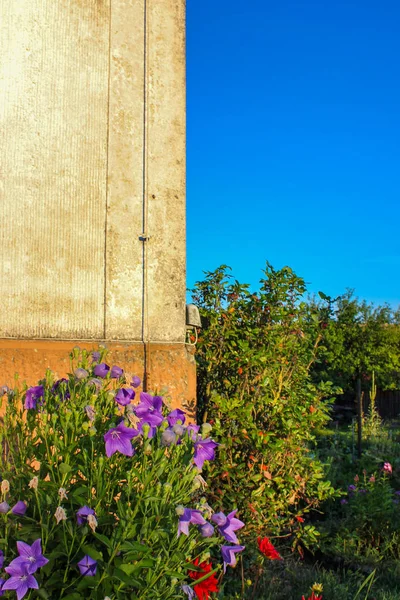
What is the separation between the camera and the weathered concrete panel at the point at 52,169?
3.62 metres

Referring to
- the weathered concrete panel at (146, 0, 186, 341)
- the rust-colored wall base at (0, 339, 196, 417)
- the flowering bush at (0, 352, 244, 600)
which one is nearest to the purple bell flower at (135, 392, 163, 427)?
the flowering bush at (0, 352, 244, 600)

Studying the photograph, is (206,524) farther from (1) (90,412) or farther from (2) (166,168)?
(2) (166,168)

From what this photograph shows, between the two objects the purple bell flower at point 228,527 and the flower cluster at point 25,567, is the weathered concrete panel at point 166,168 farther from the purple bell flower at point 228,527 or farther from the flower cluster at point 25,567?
the flower cluster at point 25,567

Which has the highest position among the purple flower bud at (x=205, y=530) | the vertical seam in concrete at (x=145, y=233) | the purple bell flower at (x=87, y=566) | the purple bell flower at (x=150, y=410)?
the vertical seam in concrete at (x=145, y=233)

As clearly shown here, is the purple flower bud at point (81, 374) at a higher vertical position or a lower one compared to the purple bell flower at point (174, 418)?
higher

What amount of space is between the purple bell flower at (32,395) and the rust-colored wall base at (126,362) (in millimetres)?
1120

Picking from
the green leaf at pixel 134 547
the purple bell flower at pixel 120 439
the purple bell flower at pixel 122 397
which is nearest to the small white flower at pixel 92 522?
the green leaf at pixel 134 547

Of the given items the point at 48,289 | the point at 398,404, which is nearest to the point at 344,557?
the point at 48,289

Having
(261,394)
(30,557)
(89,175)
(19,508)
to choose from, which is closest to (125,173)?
(89,175)

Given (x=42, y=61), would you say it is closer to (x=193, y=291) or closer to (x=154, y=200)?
(x=154, y=200)

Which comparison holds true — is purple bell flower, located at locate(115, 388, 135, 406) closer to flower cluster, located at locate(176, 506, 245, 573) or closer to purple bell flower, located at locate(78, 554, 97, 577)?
flower cluster, located at locate(176, 506, 245, 573)

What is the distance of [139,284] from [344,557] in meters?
2.32

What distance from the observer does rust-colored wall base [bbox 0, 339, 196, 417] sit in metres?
3.45

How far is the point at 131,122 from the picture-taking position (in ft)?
13.0
